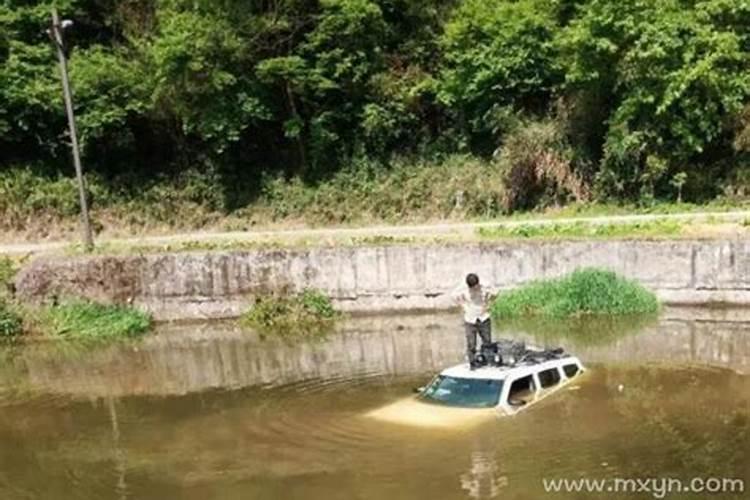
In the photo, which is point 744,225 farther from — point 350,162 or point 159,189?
point 159,189

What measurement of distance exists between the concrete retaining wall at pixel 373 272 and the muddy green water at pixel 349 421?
5.20ft

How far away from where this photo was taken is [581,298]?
81.3 ft

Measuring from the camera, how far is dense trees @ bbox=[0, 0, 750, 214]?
3095 centimetres

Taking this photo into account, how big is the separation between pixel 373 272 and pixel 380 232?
3336 mm

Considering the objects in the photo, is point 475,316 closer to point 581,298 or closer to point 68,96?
point 581,298

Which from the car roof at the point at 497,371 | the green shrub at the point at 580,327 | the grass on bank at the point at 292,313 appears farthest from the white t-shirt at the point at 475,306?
the grass on bank at the point at 292,313

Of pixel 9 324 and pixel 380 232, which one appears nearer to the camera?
pixel 9 324

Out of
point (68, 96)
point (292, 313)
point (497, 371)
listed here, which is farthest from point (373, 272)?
point (497, 371)

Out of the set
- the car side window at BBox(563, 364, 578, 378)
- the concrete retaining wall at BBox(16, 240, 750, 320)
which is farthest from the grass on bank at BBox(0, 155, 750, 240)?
the car side window at BBox(563, 364, 578, 378)

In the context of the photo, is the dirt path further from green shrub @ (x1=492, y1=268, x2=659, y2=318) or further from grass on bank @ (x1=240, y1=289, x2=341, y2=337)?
green shrub @ (x1=492, y1=268, x2=659, y2=318)

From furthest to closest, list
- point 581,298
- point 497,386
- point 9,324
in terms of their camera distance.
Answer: point 9,324 → point 581,298 → point 497,386

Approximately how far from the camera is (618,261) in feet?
85.0

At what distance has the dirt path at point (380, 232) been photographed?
94.2 ft

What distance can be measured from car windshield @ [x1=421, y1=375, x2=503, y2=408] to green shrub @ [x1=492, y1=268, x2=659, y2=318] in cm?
860
